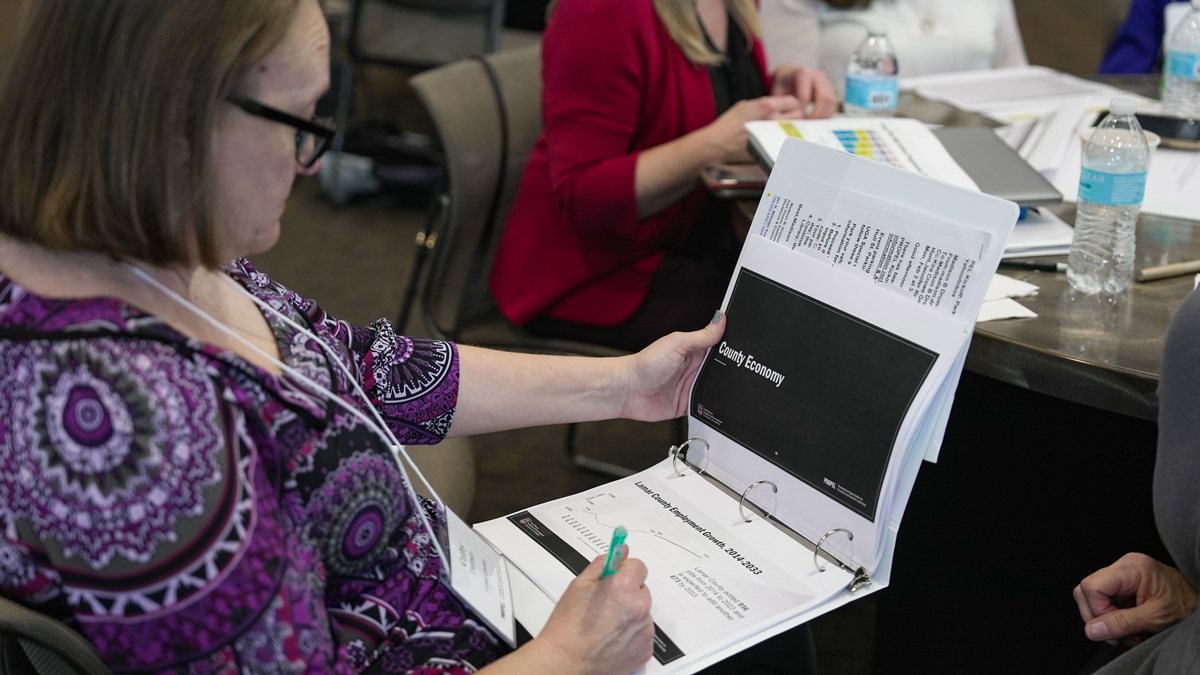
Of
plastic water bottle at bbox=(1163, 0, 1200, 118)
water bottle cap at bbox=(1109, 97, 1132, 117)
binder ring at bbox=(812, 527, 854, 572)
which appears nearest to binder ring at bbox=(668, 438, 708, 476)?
binder ring at bbox=(812, 527, 854, 572)

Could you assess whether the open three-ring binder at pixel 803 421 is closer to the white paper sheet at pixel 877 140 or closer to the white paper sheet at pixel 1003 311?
the white paper sheet at pixel 1003 311

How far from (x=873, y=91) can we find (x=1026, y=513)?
857 mm

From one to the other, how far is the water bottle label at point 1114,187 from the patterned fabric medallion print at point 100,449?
45.6 inches

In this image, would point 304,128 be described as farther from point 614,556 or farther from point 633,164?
point 633,164

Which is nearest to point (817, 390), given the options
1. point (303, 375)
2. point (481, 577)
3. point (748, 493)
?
point (748, 493)

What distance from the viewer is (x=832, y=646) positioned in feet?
6.50

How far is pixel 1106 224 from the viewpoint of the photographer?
1.37 m

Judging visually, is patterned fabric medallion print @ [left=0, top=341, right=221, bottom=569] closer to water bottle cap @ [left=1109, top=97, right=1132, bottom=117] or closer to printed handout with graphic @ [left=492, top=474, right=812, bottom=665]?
printed handout with graphic @ [left=492, top=474, right=812, bottom=665]

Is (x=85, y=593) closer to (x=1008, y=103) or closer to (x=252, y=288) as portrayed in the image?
(x=252, y=288)

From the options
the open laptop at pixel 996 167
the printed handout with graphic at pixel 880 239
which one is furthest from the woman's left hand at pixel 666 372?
the open laptop at pixel 996 167

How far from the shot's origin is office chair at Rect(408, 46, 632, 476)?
189 centimetres

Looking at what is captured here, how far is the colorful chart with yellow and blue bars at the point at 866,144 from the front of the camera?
1601 millimetres

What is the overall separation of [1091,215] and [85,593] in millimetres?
1274

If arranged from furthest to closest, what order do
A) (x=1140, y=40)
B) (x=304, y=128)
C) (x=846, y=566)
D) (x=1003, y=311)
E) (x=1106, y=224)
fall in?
(x=1140, y=40)
(x=1106, y=224)
(x=1003, y=311)
(x=846, y=566)
(x=304, y=128)
